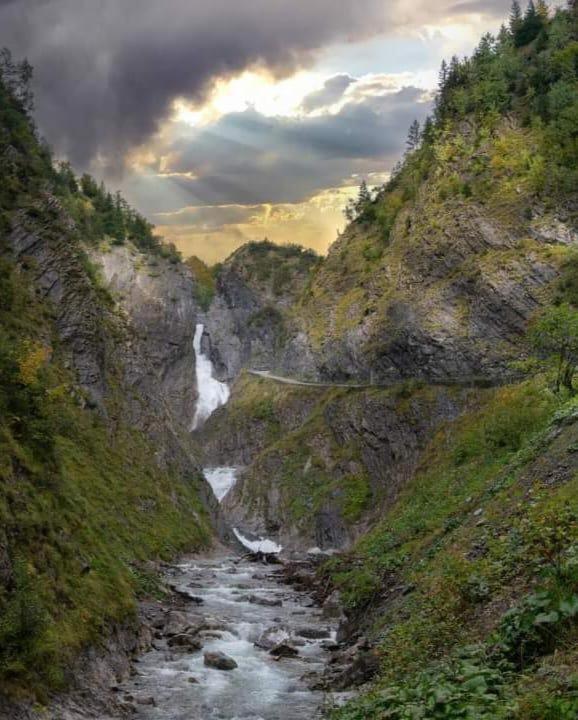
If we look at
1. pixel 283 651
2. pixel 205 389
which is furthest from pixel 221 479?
pixel 283 651

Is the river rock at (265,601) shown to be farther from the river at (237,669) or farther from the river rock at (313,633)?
the river rock at (313,633)

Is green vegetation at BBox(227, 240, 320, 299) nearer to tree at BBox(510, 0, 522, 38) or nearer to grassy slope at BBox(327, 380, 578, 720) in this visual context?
tree at BBox(510, 0, 522, 38)

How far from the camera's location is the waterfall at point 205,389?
150 metres

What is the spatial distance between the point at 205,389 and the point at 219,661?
5327 inches

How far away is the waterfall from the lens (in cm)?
Result: 15038

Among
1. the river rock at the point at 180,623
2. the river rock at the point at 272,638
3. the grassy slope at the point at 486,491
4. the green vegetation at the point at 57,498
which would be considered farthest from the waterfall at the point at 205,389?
the river rock at the point at 272,638

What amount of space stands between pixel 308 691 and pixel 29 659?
27.7 ft

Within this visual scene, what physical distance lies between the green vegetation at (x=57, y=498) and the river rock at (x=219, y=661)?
312 cm

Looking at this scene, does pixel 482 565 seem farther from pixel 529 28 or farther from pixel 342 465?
pixel 529 28

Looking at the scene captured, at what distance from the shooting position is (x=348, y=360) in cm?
8206

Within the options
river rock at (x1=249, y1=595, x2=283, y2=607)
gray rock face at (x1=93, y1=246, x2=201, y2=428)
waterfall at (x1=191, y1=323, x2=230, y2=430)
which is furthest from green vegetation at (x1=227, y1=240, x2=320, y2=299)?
river rock at (x1=249, y1=595, x2=283, y2=607)

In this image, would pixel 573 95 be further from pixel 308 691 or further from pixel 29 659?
pixel 29 659

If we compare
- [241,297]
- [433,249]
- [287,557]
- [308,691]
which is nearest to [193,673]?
[308,691]

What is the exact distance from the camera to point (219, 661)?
2267 cm
